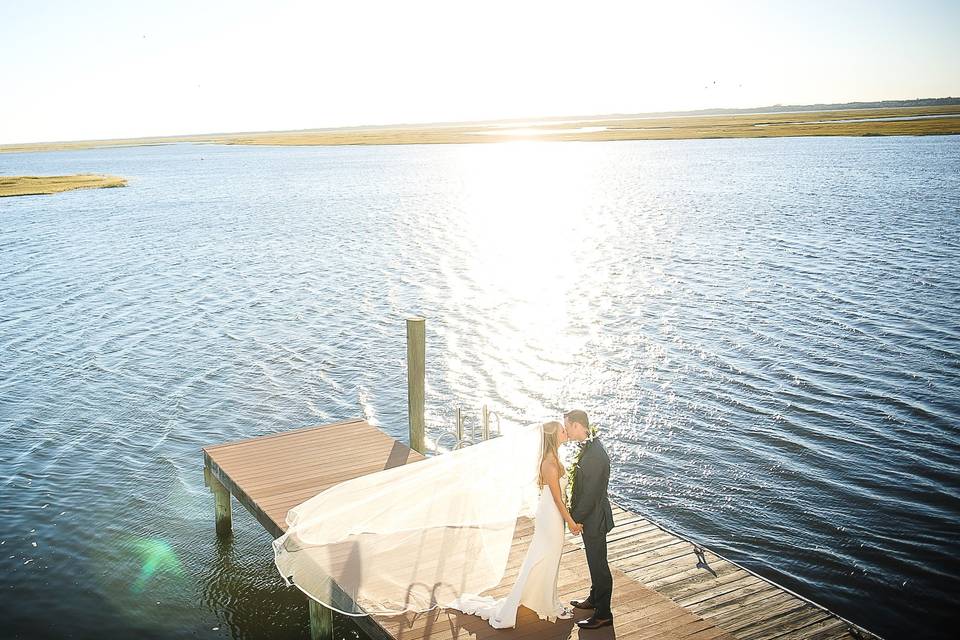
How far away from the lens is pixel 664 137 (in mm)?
196875

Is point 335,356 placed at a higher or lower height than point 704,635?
lower

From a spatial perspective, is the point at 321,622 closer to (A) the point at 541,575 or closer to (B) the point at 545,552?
(A) the point at 541,575

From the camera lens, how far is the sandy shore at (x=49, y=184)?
95431 mm

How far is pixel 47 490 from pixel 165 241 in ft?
127

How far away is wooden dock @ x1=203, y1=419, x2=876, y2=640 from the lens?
9484 millimetres

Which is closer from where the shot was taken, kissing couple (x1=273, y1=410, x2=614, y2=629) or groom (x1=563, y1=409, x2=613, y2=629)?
groom (x1=563, y1=409, x2=613, y2=629)

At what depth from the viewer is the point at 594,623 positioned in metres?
9.38

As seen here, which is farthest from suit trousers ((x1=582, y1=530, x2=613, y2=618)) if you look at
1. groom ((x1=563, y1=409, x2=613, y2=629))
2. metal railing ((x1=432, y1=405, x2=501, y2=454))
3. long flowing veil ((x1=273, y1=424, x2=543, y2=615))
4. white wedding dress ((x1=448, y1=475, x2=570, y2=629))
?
metal railing ((x1=432, y1=405, x2=501, y2=454))

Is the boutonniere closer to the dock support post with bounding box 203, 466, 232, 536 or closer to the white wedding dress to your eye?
the white wedding dress

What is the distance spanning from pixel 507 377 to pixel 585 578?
46.9 feet

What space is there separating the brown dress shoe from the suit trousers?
0.04 meters

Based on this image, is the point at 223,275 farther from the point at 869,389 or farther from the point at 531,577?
the point at 531,577

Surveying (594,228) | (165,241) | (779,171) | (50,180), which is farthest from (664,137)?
(165,241)

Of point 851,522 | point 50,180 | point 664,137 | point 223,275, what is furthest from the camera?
point 664,137
